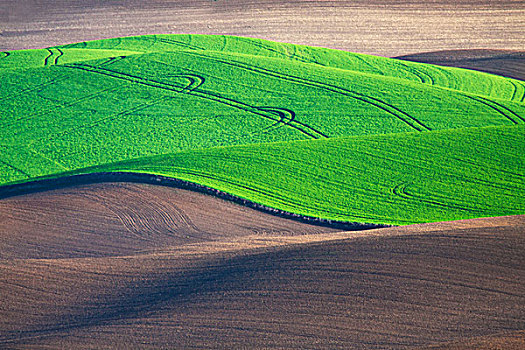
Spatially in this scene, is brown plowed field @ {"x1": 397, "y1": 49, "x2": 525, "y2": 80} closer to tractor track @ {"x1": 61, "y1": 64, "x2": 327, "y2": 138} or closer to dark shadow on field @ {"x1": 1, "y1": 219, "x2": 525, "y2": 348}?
tractor track @ {"x1": 61, "y1": 64, "x2": 327, "y2": 138}

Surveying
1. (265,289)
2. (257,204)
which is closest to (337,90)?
(257,204)

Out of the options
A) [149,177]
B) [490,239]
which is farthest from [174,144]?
[490,239]

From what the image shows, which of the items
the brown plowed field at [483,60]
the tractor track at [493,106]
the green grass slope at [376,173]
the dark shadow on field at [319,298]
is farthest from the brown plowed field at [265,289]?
the brown plowed field at [483,60]

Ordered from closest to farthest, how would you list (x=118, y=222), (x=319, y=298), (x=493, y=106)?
(x=319, y=298), (x=118, y=222), (x=493, y=106)

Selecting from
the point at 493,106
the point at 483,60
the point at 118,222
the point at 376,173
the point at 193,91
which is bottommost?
the point at 118,222

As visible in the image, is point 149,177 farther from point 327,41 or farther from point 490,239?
point 327,41

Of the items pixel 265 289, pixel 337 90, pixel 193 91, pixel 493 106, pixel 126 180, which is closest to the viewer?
pixel 265 289

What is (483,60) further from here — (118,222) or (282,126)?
(118,222)
